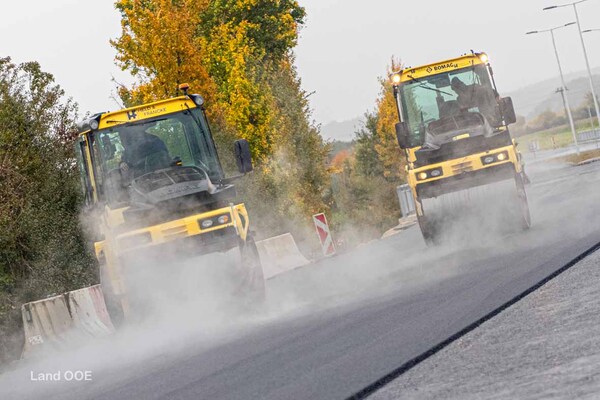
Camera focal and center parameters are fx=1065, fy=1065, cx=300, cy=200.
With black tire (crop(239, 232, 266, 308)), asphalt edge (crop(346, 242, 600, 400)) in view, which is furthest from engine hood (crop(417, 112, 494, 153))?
asphalt edge (crop(346, 242, 600, 400))

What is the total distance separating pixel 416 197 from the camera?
1730 centimetres

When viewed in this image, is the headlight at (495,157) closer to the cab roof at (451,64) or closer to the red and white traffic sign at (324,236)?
the cab roof at (451,64)

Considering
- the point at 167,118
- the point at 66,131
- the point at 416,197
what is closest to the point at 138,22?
the point at 66,131

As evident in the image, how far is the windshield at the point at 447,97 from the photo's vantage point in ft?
57.8

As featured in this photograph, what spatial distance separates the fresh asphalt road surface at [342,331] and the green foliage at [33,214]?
4.92 meters

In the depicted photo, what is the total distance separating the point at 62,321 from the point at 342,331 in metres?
6.24

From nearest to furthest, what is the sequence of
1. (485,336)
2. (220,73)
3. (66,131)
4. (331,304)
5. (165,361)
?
(485,336)
(165,361)
(331,304)
(66,131)
(220,73)

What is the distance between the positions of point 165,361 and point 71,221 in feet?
40.0

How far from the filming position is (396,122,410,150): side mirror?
685 inches

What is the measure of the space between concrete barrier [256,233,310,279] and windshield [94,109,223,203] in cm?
613

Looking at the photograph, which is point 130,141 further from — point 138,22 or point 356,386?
point 138,22

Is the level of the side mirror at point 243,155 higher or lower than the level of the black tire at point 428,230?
higher

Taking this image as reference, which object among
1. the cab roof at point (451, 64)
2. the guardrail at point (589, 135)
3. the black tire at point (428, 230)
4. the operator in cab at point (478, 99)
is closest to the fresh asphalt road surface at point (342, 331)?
the black tire at point (428, 230)

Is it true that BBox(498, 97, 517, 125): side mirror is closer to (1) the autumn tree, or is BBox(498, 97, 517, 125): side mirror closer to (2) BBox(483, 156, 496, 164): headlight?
(2) BBox(483, 156, 496, 164): headlight
